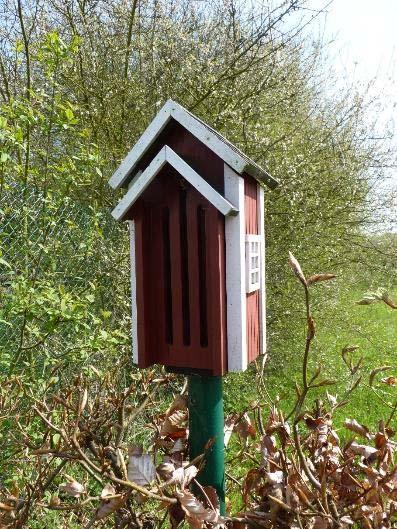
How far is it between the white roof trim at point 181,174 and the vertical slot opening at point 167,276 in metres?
0.15

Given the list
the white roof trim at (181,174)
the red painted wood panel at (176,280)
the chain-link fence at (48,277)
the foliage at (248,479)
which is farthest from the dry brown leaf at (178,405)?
the chain-link fence at (48,277)

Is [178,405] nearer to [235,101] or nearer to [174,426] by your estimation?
[174,426]

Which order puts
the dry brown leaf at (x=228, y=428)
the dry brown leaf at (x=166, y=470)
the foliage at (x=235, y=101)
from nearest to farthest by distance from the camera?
the dry brown leaf at (x=166, y=470)
the dry brown leaf at (x=228, y=428)
the foliage at (x=235, y=101)

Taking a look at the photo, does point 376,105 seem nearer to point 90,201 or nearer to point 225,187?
point 90,201

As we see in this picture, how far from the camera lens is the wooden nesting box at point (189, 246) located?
166cm

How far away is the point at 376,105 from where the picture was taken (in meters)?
6.09

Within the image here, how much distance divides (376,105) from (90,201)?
13.1 feet

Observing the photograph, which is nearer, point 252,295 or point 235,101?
point 252,295

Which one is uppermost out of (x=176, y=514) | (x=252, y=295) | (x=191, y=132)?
(x=191, y=132)

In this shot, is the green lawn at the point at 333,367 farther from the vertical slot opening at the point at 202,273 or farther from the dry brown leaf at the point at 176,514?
the dry brown leaf at the point at 176,514

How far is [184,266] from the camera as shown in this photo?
177 centimetres

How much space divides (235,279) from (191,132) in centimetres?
54

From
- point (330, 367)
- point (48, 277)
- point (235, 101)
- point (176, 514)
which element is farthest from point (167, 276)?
point (330, 367)

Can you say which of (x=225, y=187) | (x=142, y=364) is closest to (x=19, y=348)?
(x=142, y=364)
